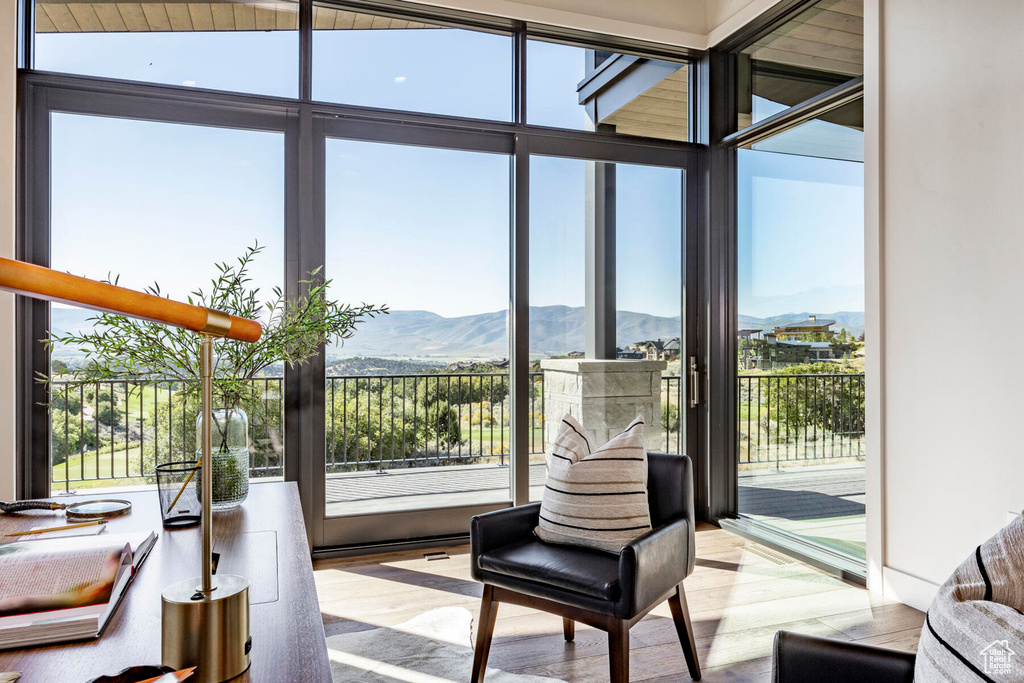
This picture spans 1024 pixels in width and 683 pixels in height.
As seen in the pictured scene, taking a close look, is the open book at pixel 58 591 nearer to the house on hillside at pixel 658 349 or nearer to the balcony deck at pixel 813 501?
the balcony deck at pixel 813 501

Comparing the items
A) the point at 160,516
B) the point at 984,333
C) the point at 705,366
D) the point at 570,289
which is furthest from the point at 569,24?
the point at 160,516

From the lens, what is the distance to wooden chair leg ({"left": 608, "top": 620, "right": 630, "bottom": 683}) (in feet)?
5.97

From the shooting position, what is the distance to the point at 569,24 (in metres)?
3.76

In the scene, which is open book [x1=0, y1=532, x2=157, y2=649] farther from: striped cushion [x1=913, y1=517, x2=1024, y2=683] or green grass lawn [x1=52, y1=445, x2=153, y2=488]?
green grass lawn [x1=52, y1=445, x2=153, y2=488]

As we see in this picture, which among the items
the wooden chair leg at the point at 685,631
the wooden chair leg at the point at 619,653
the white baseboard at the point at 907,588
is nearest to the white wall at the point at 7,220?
the wooden chair leg at the point at 619,653

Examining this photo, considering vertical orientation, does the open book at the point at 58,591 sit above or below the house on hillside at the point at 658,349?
below

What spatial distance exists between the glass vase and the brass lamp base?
1.00 metres

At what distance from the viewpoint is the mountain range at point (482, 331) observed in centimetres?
353

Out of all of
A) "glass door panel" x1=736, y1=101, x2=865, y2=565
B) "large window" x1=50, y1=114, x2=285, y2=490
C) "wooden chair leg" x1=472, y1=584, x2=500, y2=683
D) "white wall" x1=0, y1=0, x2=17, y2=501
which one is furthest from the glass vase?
"glass door panel" x1=736, y1=101, x2=865, y2=565

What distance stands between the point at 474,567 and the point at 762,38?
3.34 m

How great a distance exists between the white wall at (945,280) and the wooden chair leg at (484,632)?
72.0 inches

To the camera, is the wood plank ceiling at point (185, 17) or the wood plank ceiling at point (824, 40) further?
the wood plank ceiling at point (824, 40)

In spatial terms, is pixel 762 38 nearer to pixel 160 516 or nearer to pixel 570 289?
pixel 570 289

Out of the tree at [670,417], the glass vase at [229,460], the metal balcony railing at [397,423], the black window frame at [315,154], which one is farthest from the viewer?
the tree at [670,417]
